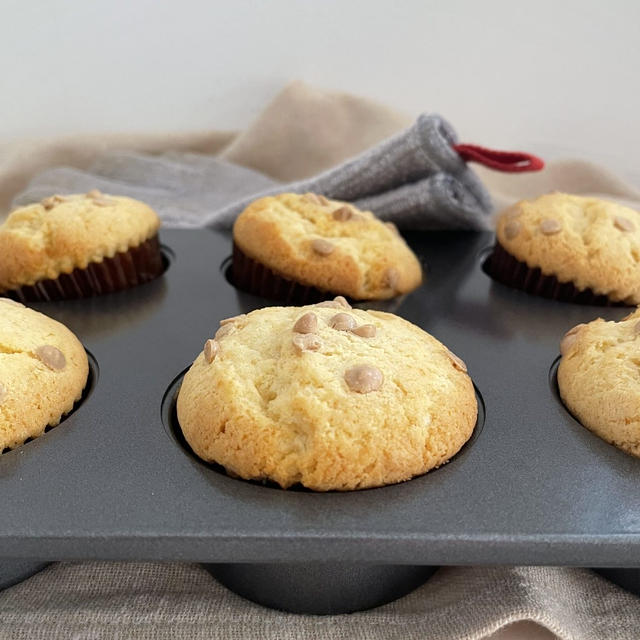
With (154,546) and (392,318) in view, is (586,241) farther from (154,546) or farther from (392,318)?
(154,546)

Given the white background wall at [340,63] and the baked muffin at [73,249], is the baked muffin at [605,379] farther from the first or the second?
the white background wall at [340,63]

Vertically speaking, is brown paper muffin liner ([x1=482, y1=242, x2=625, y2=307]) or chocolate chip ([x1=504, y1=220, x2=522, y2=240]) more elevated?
chocolate chip ([x1=504, y1=220, x2=522, y2=240])

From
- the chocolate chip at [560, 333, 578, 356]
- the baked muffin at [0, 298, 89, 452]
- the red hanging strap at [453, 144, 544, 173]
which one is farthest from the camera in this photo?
the red hanging strap at [453, 144, 544, 173]

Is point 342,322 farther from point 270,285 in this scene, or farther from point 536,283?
point 536,283

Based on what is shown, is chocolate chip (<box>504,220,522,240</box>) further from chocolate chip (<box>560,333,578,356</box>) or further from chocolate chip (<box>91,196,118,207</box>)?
chocolate chip (<box>91,196,118,207</box>)

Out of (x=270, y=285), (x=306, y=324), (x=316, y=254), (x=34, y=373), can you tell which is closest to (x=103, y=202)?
(x=270, y=285)

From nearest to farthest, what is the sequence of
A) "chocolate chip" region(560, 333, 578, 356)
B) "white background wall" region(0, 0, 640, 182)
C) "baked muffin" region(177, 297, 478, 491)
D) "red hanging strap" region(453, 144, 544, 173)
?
"baked muffin" region(177, 297, 478, 491) → "chocolate chip" region(560, 333, 578, 356) → "red hanging strap" region(453, 144, 544, 173) → "white background wall" region(0, 0, 640, 182)

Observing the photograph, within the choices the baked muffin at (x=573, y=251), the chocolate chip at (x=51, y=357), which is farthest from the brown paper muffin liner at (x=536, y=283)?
the chocolate chip at (x=51, y=357)

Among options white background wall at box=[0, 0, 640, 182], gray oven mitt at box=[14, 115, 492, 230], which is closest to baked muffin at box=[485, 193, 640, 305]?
gray oven mitt at box=[14, 115, 492, 230]
